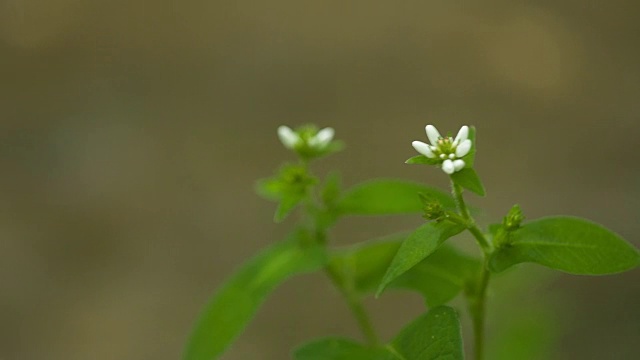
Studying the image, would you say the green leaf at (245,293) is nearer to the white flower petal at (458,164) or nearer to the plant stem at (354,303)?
the plant stem at (354,303)

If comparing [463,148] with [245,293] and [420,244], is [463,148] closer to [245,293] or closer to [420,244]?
[420,244]

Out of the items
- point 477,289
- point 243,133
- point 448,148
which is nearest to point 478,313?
point 477,289

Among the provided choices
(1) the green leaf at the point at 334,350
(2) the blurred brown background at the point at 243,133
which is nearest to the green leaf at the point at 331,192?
(1) the green leaf at the point at 334,350

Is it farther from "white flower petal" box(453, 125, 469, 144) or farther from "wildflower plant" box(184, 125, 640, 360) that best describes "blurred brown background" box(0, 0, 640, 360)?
"white flower petal" box(453, 125, 469, 144)

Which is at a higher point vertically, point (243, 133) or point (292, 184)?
point (243, 133)

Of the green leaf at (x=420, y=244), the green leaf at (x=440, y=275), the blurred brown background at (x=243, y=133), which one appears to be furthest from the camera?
the blurred brown background at (x=243, y=133)

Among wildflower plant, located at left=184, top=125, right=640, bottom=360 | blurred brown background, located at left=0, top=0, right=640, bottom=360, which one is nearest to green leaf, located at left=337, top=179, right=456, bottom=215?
wildflower plant, located at left=184, top=125, right=640, bottom=360

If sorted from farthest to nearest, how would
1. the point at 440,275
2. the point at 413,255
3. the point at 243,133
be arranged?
the point at 243,133, the point at 440,275, the point at 413,255

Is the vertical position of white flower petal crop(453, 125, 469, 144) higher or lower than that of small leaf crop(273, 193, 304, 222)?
lower
